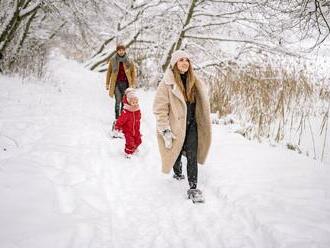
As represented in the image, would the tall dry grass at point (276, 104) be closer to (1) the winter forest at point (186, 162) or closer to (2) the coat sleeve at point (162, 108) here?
(1) the winter forest at point (186, 162)

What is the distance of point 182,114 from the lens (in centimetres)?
409

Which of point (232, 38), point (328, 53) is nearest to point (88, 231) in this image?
point (328, 53)

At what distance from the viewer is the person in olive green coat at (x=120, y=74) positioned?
24.7 feet

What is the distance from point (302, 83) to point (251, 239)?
4.86m

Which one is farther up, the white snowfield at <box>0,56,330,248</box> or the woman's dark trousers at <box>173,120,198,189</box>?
the woman's dark trousers at <box>173,120,198,189</box>

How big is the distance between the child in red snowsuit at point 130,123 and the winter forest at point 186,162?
0.71ft

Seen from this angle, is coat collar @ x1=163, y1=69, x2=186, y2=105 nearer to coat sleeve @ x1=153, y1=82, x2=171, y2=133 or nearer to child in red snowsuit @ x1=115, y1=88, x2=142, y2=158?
coat sleeve @ x1=153, y1=82, x2=171, y2=133

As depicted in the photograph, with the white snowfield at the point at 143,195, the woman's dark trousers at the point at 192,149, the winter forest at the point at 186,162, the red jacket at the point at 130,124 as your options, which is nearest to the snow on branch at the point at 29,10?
the winter forest at the point at 186,162

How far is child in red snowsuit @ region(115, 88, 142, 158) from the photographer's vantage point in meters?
5.87

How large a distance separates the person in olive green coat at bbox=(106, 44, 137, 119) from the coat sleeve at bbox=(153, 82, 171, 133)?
3.51 meters

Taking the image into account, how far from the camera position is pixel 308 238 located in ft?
10.1

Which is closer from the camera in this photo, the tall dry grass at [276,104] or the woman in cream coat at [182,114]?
the woman in cream coat at [182,114]

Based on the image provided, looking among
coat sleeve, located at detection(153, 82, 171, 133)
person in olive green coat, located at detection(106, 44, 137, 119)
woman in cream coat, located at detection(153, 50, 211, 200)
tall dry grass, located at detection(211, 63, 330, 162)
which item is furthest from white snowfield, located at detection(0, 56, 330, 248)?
person in olive green coat, located at detection(106, 44, 137, 119)

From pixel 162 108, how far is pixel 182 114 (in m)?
0.26
